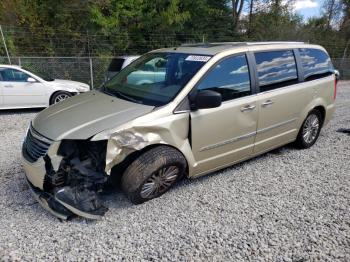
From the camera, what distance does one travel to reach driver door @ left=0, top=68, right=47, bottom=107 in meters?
7.70

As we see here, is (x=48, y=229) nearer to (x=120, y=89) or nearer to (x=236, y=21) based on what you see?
(x=120, y=89)

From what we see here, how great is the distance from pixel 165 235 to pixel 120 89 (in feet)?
6.66

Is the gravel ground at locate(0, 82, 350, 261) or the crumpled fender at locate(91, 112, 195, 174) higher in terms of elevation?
the crumpled fender at locate(91, 112, 195, 174)

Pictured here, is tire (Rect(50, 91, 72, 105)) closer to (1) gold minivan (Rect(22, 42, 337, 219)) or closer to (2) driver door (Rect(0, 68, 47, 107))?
(2) driver door (Rect(0, 68, 47, 107))

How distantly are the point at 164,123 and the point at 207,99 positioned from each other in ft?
1.83

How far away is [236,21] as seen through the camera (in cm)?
1962

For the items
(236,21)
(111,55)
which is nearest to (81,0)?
(111,55)

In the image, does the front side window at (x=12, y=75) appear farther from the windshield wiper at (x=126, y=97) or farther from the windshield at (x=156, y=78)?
the windshield wiper at (x=126, y=97)

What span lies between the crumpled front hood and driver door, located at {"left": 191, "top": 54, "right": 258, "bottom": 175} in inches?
28.3

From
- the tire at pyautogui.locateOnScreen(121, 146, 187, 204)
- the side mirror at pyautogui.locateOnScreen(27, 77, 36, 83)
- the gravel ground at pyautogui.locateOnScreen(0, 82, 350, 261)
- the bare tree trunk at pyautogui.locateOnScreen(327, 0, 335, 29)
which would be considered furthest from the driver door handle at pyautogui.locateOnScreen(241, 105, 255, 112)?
the bare tree trunk at pyautogui.locateOnScreen(327, 0, 335, 29)

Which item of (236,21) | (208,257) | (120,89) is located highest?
(236,21)

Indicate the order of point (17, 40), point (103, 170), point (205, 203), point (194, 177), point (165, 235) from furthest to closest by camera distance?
point (17, 40) < point (194, 177) < point (205, 203) < point (103, 170) < point (165, 235)

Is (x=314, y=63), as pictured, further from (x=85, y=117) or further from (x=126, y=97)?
(x=85, y=117)

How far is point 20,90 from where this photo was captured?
7801 millimetres
